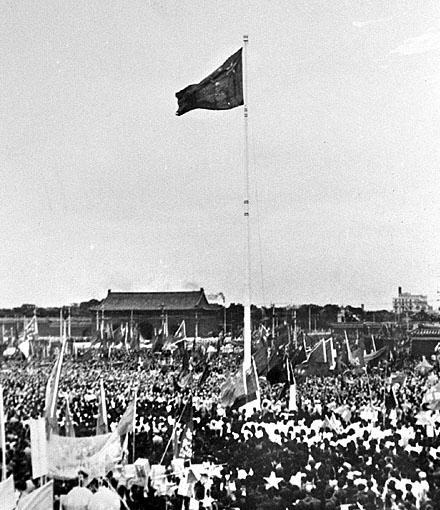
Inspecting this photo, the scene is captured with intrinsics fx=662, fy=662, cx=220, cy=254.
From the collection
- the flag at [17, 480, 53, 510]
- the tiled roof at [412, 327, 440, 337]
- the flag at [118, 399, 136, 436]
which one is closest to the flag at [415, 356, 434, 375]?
the tiled roof at [412, 327, 440, 337]

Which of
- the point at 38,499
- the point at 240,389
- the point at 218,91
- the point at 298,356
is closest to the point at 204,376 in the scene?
the point at 240,389

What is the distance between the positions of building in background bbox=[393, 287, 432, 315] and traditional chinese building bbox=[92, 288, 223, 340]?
1.12 m

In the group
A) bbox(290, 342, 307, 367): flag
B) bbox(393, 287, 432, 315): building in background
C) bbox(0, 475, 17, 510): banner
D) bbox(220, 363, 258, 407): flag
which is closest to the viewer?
bbox(0, 475, 17, 510): banner

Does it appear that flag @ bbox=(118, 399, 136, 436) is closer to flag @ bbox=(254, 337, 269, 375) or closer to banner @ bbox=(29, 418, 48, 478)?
banner @ bbox=(29, 418, 48, 478)

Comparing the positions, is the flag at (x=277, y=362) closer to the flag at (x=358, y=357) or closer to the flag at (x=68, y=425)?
the flag at (x=358, y=357)

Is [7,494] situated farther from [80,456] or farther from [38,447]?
[80,456]

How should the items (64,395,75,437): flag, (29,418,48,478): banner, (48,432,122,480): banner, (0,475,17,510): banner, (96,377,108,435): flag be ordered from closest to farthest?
(0,475,17,510): banner
(29,418,48,478): banner
(48,432,122,480): banner
(64,395,75,437): flag
(96,377,108,435): flag

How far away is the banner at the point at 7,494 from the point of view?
7.43 feet

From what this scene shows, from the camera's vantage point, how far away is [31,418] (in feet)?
9.16

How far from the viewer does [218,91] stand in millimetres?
3982

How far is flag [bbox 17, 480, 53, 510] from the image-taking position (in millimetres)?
2373

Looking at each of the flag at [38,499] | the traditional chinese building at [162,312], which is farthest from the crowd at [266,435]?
the traditional chinese building at [162,312]

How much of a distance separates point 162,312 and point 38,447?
7.15 ft

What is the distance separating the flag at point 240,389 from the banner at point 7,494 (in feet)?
5.27
